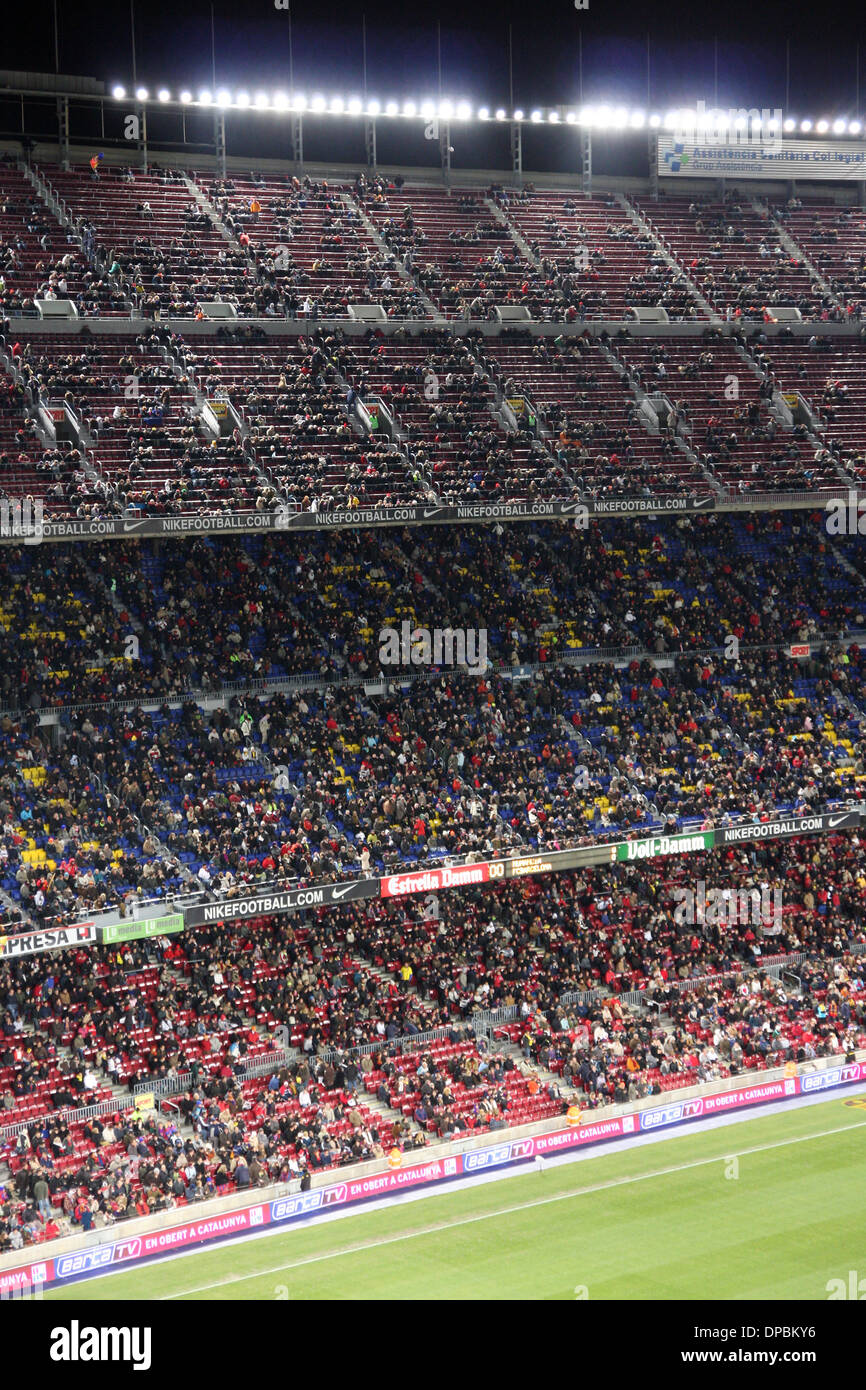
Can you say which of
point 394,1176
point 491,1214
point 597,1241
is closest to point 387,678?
point 394,1176

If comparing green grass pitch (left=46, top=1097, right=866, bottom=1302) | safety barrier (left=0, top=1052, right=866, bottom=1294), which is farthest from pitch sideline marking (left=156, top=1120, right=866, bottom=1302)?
safety barrier (left=0, top=1052, right=866, bottom=1294)

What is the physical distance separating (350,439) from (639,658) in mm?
9797

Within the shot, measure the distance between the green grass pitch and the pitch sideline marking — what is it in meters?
0.04

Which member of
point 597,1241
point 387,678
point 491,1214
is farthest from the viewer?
point 387,678

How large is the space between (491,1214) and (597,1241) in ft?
7.50

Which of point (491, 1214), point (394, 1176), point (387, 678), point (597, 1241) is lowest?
point (597, 1241)

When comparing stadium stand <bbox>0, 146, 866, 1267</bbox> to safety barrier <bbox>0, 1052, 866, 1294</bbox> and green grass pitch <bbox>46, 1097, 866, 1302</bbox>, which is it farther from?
green grass pitch <bbox>46, 1097, 866, 1302</bbox>

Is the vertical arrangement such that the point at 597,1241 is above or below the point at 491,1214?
below

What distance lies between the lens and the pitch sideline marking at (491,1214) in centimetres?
2522

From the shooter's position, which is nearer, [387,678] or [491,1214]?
[491,1214]

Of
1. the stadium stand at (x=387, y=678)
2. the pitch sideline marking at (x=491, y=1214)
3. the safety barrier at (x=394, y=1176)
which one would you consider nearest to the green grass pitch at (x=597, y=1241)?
the pitch sideline marking at (x=491, y=1214)

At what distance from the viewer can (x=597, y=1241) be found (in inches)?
1066

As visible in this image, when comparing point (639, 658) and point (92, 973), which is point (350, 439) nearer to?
point (639, 658)

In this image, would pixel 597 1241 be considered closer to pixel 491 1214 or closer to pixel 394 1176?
pixel 491 1214
